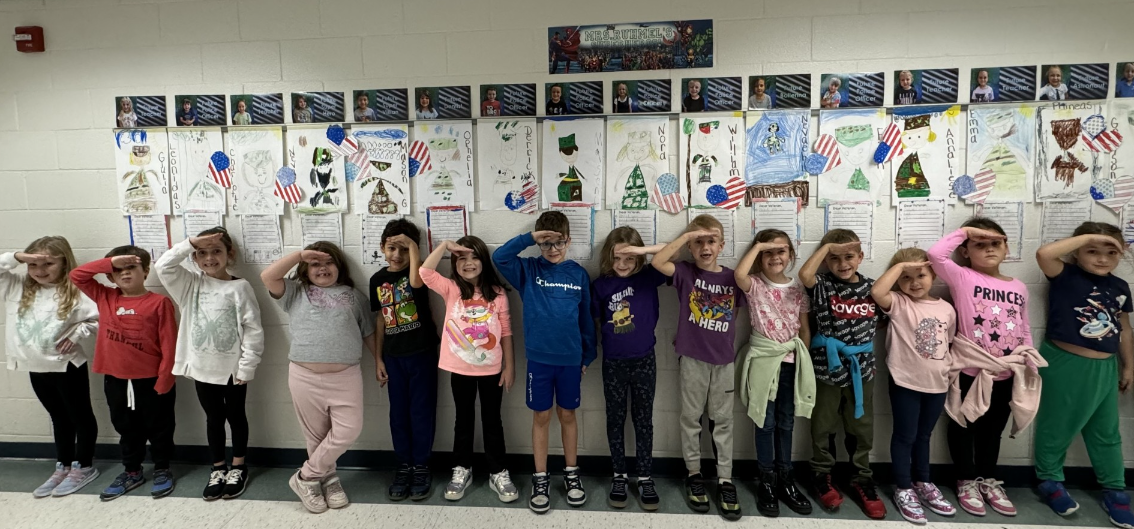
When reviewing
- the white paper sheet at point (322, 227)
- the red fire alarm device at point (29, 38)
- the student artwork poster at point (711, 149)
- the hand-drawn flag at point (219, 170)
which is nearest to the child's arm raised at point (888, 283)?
the student artwork poster at point (711, 149)

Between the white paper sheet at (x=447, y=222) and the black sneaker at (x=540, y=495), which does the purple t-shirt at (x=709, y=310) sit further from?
the white paper sheet at (x=447, y=222)

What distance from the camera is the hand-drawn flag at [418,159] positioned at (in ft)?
8.75

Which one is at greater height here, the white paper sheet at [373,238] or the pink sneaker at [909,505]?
the white paper sheet at [373,238]

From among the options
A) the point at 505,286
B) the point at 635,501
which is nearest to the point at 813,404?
the point at 635,501

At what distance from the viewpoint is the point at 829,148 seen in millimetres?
2510

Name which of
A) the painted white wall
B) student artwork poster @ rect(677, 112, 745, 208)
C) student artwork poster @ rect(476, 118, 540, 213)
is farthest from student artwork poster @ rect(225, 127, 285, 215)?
student artwork poster @ rect(677, 112, 745, 208)

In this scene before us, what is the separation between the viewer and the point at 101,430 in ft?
9.75

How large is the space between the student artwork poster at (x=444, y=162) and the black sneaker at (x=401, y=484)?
1.45 m

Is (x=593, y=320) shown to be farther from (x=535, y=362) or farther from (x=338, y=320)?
(x=338, y=320)

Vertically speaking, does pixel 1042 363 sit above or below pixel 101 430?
above

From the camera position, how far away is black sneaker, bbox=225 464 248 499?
2.60 meters

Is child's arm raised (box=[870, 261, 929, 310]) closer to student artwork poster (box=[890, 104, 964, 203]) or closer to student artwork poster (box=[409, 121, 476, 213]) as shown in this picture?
student artwork poster (box=[890, 104, 964, 203])

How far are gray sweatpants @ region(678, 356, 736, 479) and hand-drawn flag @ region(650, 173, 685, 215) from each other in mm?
778

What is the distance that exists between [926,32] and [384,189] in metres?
2.88
